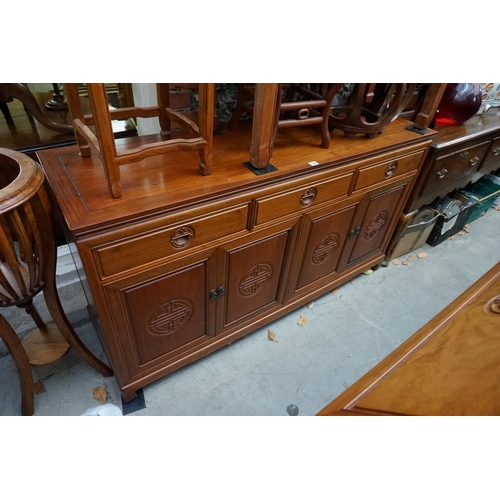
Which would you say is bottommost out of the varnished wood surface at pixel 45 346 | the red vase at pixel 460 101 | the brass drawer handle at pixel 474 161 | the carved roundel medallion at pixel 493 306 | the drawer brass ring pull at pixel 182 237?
the varnished wood surface at pixel 45 346

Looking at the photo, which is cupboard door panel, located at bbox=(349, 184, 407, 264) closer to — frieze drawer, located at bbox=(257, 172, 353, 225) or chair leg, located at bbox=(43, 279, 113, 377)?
frieze drawer, located at bbox=(257, 172, 353, 225)

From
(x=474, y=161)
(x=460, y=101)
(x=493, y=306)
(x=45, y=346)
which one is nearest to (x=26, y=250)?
(x=45, y=346)

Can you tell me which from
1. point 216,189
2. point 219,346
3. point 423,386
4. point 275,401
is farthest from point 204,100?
point 275,401

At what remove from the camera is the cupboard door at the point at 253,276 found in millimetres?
1293

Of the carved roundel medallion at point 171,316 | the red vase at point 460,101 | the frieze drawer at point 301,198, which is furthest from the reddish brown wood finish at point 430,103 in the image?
the carved roundel medallion at point 171,316

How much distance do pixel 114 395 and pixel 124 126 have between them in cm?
139

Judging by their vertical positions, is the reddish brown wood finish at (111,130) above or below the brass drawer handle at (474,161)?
above

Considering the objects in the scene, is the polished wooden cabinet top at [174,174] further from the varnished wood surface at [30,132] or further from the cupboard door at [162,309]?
the varnished wood surface at [30,132]

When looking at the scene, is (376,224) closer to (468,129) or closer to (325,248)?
(325,248)

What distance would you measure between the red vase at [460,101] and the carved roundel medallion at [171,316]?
1914mm

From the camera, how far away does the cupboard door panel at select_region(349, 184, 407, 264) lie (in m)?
1.72

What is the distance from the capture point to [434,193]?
206 centimetres

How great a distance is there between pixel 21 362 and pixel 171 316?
0.58m

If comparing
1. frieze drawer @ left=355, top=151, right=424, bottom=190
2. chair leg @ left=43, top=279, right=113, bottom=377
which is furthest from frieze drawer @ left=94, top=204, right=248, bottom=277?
frieze drawer @ left=355, top=151, right=424, bottom=190
